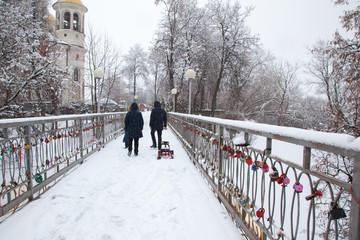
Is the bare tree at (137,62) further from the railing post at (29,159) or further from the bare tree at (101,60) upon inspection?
the railing post at (29,159)

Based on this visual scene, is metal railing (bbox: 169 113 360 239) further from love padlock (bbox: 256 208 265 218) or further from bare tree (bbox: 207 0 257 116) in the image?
bare tree (bbox: 207 0 257 116)

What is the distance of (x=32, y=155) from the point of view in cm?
327

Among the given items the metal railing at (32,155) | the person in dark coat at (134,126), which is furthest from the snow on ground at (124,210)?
the person in dark coat at (134,126)

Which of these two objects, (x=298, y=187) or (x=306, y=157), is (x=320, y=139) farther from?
(x=298, y=187)

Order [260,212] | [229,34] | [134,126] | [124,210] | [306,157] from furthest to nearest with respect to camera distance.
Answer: [229,34] → [134,126] → [124,210] → [260,212] → [306,157]

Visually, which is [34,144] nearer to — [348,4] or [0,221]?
[0,221]

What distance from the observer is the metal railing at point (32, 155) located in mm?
2775

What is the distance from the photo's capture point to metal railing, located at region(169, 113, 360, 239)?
1.10 m

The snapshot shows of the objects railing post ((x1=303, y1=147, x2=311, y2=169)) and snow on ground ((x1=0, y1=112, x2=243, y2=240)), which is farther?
snow on ground ((x1=0, y1=112, x2=243, y2=240))

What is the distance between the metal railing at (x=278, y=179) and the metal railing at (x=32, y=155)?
2.99 meters

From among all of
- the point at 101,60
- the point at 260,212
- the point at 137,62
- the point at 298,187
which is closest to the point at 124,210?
the point at 260,212

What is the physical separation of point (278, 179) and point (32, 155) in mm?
3623

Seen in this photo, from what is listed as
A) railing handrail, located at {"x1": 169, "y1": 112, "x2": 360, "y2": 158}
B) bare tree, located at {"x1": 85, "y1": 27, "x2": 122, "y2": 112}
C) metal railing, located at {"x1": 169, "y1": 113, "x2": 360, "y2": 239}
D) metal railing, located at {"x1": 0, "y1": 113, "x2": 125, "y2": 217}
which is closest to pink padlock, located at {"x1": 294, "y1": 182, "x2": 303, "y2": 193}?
metal railing, located at {"x1": 169, "y1": 113, "x2": 360, "y2": 239}

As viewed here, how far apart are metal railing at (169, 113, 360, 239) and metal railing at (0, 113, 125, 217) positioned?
299 cm
